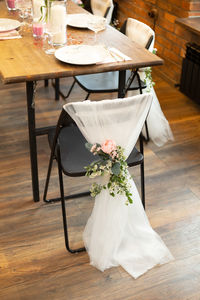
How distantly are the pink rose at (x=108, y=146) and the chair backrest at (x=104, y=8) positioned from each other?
1722 mm

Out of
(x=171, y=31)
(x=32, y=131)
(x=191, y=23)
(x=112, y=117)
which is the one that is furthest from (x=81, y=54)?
(x=171, y=31)

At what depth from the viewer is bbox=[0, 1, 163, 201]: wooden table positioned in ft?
6.77

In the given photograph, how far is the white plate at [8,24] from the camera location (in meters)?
2.61

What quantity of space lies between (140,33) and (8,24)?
0.86m

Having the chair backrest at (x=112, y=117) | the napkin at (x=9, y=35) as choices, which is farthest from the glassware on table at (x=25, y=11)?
the chair backrest at (x=112, y=117)

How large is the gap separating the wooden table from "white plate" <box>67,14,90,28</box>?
13 centimetres

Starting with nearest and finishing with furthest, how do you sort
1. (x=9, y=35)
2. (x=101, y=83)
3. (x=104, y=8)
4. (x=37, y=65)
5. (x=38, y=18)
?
(x=37, y=65) → (x=9, y=35) → (x=38, y=18) → (x=101, y=83) → (x=104, y=8)

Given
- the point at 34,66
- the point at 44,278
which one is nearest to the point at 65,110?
the point at 34,66

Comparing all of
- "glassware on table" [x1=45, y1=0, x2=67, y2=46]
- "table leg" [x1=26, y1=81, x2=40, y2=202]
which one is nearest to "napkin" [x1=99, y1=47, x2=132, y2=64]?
"glassware on table" [x1=45, y1=0, x2=67, y2=46]

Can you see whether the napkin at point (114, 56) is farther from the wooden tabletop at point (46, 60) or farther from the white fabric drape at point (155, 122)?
the white fabric drape at point (155, 122)

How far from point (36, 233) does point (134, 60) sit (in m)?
1.06

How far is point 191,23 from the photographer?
3.40 meters

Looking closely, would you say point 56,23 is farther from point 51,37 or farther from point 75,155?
point 75,155

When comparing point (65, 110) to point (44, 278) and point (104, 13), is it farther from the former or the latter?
Answer: point (104, 13)
